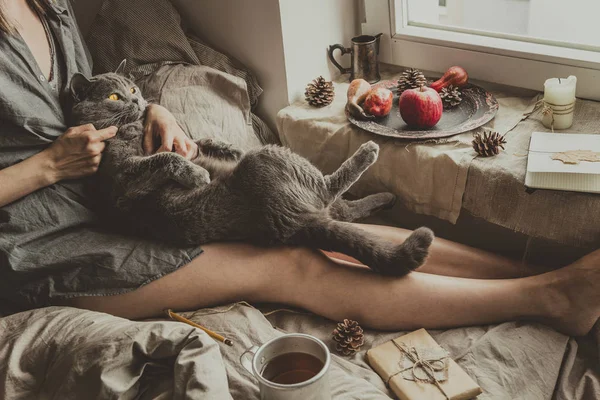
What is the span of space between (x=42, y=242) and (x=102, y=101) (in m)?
0.36

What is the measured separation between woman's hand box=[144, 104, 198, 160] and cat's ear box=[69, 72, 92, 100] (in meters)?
0.17

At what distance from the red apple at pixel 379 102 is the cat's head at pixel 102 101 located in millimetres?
619

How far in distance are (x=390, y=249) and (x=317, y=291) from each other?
196 mm

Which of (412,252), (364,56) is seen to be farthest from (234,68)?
(412,252)

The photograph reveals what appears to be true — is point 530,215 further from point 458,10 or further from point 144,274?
point 144,274

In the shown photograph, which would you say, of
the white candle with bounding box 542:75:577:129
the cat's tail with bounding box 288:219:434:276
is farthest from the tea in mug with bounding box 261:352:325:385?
the white candle with bounding box 542:75:577:129

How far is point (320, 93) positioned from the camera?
1.69 m

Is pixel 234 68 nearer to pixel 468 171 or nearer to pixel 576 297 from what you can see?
pixel 468 171

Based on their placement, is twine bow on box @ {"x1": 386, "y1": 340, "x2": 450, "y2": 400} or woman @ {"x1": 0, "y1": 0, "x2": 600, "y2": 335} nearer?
twine bow on box @ {"x1": 386, "y1": 340, "x2": 450, "y2": 400}

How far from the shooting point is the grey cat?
1.25 meters

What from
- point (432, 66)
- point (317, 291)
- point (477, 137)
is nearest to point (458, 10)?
point (432, 66)

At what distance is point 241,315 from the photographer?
4.07ft

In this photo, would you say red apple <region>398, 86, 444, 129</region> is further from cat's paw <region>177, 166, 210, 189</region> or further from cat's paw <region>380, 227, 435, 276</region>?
cat's paw <region>177, 166, 210, 189</region>

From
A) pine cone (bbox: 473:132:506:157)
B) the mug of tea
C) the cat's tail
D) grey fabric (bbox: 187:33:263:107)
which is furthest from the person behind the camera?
grey fabric (bbox: 187:33:263:107)
